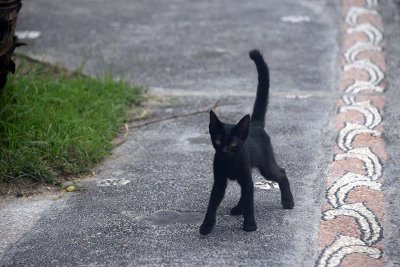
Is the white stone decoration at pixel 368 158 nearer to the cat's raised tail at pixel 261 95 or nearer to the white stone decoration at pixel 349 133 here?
the white stone decoration at pixel 349 133

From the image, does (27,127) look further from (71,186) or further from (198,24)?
(198,24)

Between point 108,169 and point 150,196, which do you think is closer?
point 150,196

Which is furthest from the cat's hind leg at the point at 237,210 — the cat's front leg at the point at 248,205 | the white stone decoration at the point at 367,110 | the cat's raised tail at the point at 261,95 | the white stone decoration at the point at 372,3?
the white stone decoration at the point at 372,3

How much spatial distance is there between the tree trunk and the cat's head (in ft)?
5.88

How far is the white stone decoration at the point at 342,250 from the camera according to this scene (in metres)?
3.83

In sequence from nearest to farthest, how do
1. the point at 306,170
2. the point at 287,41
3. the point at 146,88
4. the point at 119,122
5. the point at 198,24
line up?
the point at 306,170
the point at 119,122
the point at 146,88
the point at 287,41
the point at 198,24

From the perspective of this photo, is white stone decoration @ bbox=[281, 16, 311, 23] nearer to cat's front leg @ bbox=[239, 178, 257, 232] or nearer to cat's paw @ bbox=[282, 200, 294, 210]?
cat's paw @ bbox=[282, 200, 294, 210]

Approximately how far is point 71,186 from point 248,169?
1383 mm

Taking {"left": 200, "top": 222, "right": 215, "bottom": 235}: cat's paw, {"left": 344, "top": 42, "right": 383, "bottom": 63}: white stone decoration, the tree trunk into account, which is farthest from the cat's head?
{"left": 344, "top": 42, "right": 383, "bottom": 63}: white stone decoration

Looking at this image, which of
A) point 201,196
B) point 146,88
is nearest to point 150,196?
point 201,196

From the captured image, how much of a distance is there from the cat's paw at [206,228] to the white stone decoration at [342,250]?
0.63 m

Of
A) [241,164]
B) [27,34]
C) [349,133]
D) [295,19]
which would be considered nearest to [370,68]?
[349,133]

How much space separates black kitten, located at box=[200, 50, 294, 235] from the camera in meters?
4.11

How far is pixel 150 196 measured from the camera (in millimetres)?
4809
